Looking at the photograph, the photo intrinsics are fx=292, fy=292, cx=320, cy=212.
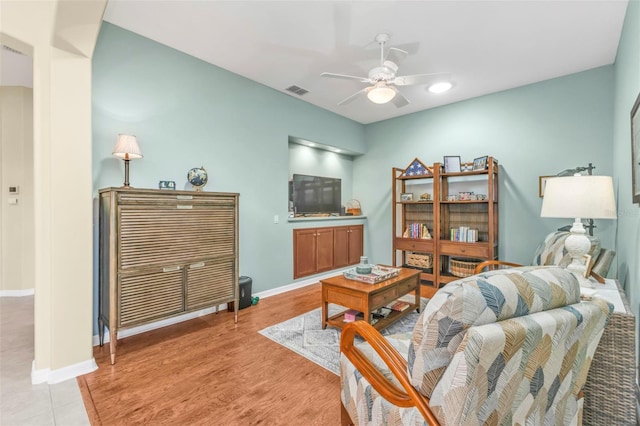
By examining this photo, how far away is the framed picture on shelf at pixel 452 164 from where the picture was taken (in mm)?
4273

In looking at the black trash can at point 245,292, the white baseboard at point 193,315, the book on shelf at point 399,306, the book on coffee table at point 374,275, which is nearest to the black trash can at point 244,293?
the black trash can at point 245,292

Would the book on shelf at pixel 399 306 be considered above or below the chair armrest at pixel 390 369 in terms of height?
below

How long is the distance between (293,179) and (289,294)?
1780mm

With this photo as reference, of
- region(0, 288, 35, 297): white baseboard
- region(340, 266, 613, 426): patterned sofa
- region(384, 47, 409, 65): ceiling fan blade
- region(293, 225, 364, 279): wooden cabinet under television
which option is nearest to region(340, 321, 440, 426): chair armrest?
region(340, 266, 613, 426): patterned sofa

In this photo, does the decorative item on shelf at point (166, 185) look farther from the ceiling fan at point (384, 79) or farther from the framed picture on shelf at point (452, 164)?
the framed picture on shelf at point (452, 164)

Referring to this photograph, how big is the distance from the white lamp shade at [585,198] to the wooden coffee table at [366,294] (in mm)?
1402

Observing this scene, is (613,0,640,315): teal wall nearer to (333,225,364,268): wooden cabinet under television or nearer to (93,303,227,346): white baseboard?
(333,225,364,268): wooden cabinet under television

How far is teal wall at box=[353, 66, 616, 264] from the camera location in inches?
137

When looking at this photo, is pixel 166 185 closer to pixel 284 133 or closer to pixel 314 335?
pixel 284 133

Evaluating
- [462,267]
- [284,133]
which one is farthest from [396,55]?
[462,267]

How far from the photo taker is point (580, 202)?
71.1 inches

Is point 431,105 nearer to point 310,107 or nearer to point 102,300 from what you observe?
point 310,107

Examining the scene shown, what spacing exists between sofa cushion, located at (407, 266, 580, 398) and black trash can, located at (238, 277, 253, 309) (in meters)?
2.73

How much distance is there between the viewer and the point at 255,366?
2.23 meters
